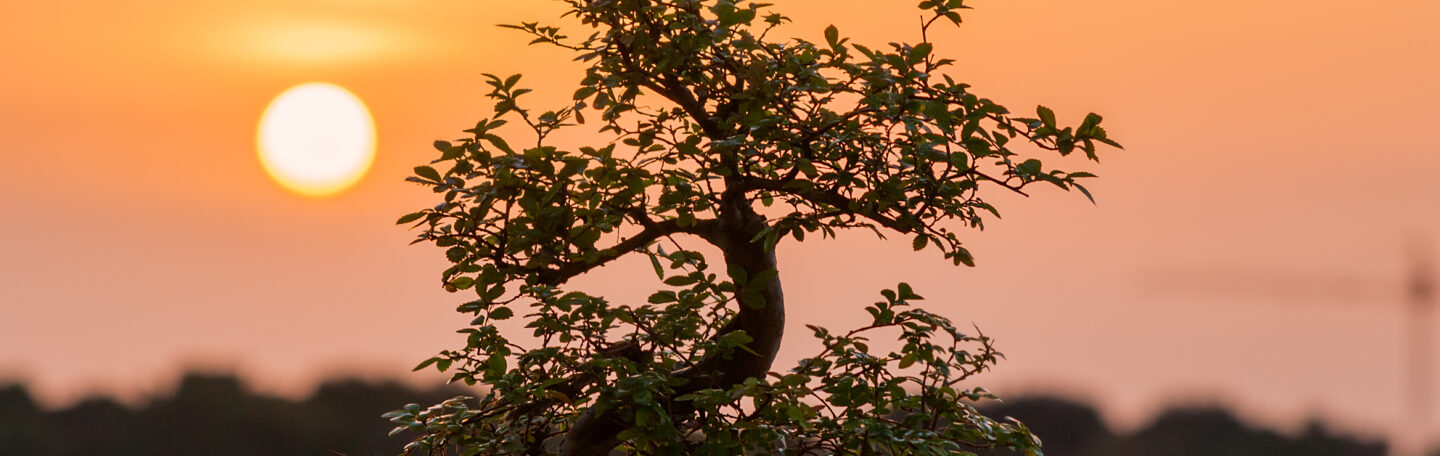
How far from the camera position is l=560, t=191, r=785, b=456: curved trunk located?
338 cm

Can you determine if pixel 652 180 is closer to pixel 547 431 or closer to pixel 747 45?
pixel 747 45

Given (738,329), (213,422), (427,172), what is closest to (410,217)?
(427,172)

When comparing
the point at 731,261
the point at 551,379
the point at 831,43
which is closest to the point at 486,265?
the point at 551,379

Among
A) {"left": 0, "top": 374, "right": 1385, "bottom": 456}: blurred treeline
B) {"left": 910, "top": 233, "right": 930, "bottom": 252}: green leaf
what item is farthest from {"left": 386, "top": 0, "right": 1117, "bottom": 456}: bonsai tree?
{"left": 0, "top": 374, "right": 1385, "bottom": 456}: blurred treeline

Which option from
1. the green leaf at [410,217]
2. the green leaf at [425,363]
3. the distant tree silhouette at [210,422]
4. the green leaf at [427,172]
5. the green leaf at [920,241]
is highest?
the distant tree silhouette at [210,422]

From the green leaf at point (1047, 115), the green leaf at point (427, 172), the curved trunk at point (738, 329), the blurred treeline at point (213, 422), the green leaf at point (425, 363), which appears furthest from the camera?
the blurred treeline at point (213, 422)

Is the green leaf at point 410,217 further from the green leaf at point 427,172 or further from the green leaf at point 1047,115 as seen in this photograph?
the green leaf at point 1047,115

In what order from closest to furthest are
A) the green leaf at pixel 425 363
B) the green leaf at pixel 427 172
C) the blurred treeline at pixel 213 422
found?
1. the green leaf at pixel 427 172
2. the green leaf at pixel 425 363
3. the blurred treeline at pixel 213 422

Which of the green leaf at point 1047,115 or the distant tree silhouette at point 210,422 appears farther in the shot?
the distant tree silhouette at point 210,422

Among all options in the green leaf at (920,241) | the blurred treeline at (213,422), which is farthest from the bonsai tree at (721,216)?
the blurred treeline at (213,422)

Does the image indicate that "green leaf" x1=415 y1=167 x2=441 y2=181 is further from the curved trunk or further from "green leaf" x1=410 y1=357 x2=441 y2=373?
the curved trunk

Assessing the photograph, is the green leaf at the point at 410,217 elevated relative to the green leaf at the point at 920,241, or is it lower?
elevated

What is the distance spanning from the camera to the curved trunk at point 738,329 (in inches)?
133

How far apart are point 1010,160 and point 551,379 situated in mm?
1217
